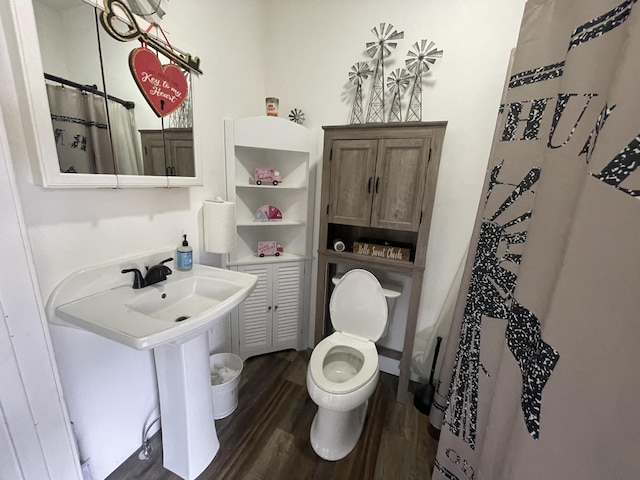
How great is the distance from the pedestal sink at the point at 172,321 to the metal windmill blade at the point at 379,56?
4.40ft

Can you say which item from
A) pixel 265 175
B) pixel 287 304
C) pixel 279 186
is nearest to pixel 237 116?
pixel 265 175

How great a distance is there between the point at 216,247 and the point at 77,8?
1065 mm

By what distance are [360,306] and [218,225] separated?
1021mm

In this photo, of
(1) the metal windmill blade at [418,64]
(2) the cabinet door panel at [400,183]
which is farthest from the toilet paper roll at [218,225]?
(1) the metal windmill blade at [418,64]

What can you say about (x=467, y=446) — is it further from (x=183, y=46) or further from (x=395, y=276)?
(x=183, y=46)

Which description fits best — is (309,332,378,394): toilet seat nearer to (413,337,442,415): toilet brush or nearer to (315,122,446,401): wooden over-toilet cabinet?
(315,122,446,401): wooden over-toilet cabinet

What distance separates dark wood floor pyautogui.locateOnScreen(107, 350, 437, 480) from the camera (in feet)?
4.07

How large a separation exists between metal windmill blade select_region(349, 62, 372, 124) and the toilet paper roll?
1.03 meters

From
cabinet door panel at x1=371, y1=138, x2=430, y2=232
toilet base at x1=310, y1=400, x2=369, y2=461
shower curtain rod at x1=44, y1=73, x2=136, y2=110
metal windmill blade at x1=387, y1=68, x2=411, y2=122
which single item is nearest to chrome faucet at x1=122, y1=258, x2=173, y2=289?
shower curtain rod at x1=44, y1=73, x2=136, y2=110

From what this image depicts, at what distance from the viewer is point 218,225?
1455mm

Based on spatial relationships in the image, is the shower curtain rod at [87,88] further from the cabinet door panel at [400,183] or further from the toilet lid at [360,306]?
the toilet lid at [360,306]

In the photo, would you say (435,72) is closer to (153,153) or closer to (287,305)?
(153,153)

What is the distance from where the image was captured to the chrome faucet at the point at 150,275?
1.12 metres

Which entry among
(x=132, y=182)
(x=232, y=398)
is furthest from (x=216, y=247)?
(x=232, y=398)
